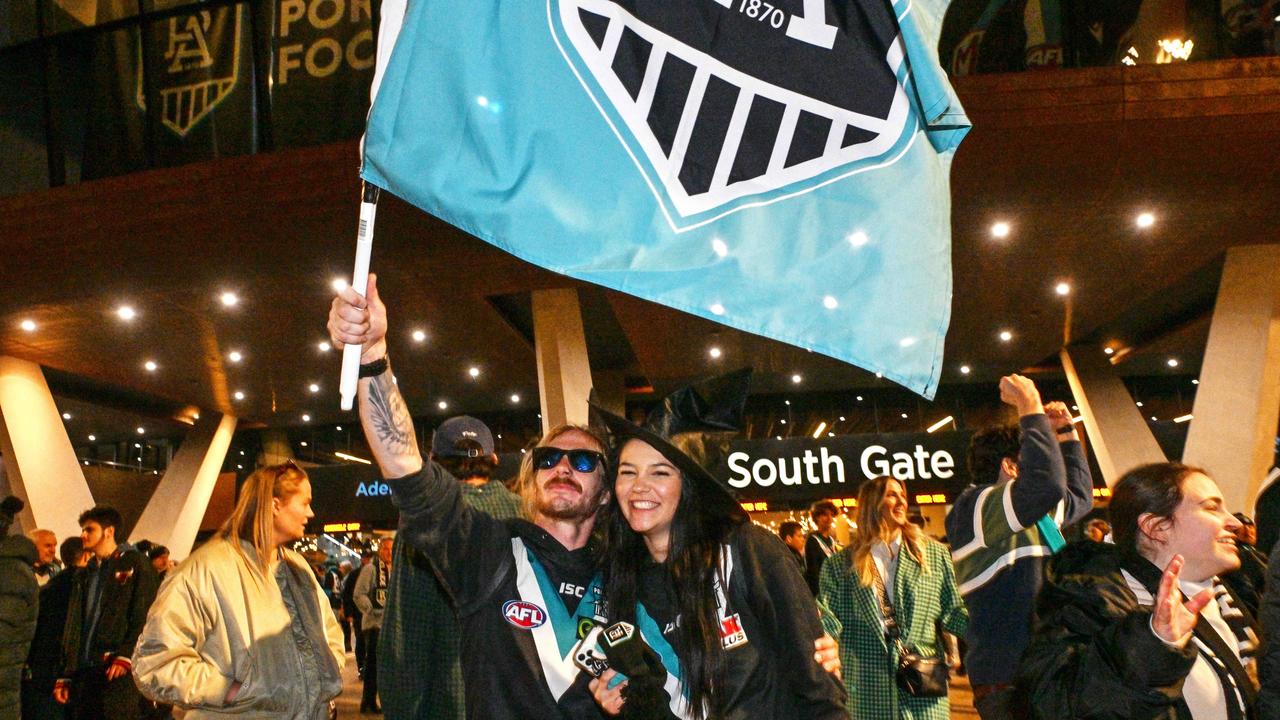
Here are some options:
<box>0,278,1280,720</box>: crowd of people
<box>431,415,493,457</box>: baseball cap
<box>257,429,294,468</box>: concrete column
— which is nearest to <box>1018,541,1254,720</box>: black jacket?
<box>0,278,1280,720</box>: crowd of people

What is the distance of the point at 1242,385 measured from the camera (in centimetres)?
1138

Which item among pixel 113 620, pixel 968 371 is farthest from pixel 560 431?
pixel 968 371

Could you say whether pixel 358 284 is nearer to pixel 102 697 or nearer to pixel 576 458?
pixel 576 458

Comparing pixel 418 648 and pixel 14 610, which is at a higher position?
pixel 14 610

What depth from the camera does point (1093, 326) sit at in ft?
53.4

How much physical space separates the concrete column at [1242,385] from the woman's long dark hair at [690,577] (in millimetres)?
10476

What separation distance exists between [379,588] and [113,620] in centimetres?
458

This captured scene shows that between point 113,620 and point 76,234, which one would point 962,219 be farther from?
point 76,234

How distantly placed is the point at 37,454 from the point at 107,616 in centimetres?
1173

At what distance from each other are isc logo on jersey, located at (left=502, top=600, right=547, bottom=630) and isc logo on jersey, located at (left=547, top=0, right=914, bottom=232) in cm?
125

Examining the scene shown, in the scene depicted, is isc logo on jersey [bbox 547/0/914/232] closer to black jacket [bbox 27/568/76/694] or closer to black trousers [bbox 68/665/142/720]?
black trousers [bbox 68/665/142/720]

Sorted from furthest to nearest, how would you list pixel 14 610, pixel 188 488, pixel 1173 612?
pixel 188 488
pixel 14 610
pixel 1173 612

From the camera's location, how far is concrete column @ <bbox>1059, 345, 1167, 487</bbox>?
18.0m

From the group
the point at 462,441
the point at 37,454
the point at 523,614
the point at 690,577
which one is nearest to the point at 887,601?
the point at 462,441
